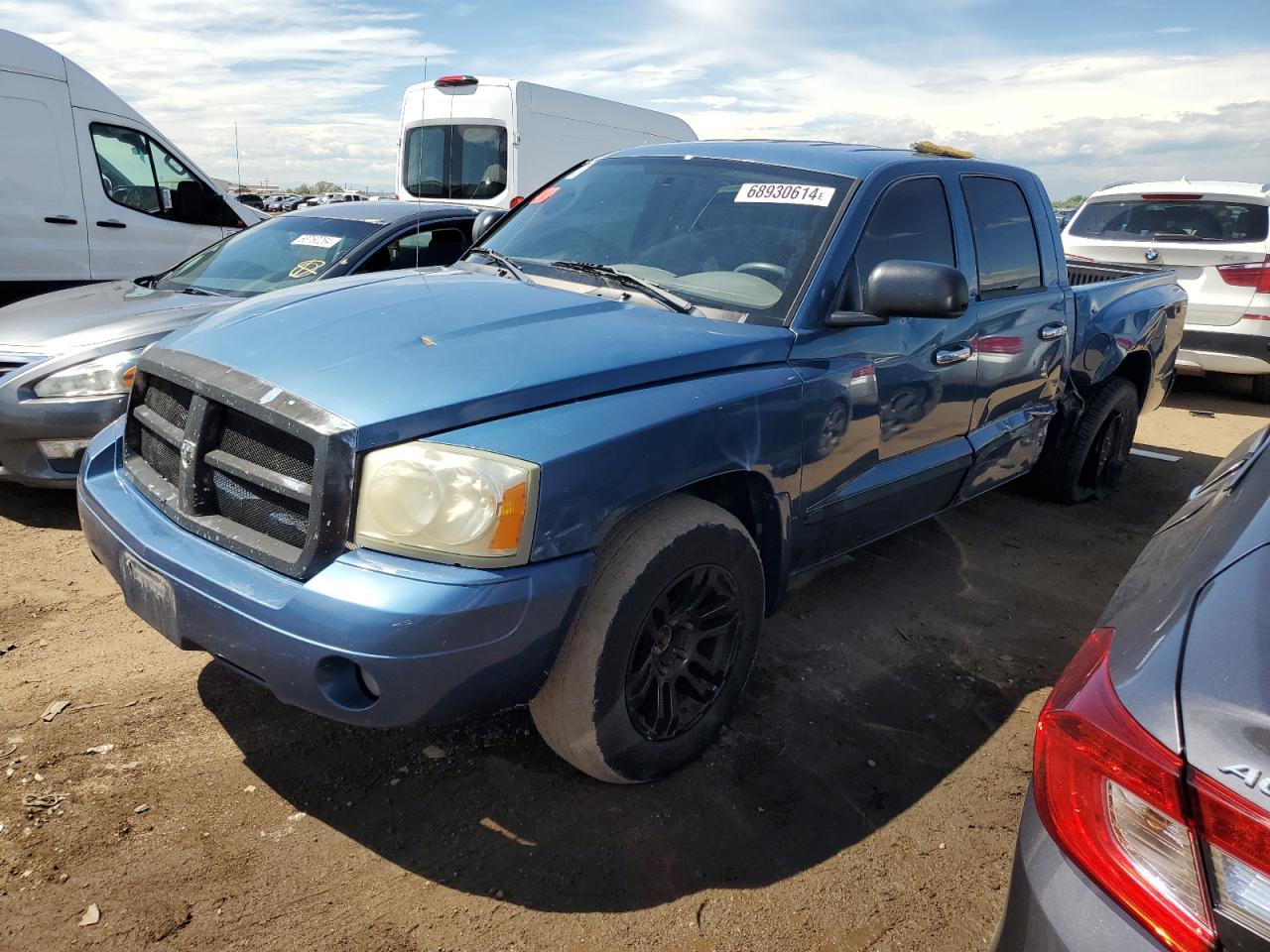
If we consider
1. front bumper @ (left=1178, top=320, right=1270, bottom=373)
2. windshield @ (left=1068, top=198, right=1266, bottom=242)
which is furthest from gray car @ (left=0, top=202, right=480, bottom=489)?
front bumper @ (left=1178, top=320, right=1270, bottom=373)

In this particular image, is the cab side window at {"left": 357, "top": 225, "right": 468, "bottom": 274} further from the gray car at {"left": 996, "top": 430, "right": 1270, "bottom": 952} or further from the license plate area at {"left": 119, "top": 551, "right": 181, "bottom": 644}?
the gray car at {"left": 996, "top": 430, "right": 1270, "bottom": 952}

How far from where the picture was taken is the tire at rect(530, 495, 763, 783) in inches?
91.1

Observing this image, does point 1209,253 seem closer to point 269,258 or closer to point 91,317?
point 269,258

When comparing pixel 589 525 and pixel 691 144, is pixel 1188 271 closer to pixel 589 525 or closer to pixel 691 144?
pixel 691 144

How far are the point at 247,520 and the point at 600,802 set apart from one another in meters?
1.23

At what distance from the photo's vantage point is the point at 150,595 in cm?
237

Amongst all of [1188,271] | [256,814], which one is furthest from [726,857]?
[1188,271]

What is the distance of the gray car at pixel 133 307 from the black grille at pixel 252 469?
84 centimetres

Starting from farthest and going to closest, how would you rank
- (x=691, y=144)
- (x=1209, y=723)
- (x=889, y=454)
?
1. (x=691, y=144)
2. (x=889, y=454)
3. (x=1209, y=723)

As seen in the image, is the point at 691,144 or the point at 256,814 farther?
the point at 691,144

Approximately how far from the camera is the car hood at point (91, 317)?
4.35 m

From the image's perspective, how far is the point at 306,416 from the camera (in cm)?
215

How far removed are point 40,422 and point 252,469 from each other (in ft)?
8.07

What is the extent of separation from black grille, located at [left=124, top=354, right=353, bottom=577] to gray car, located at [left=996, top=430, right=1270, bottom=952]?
5.03 ft
